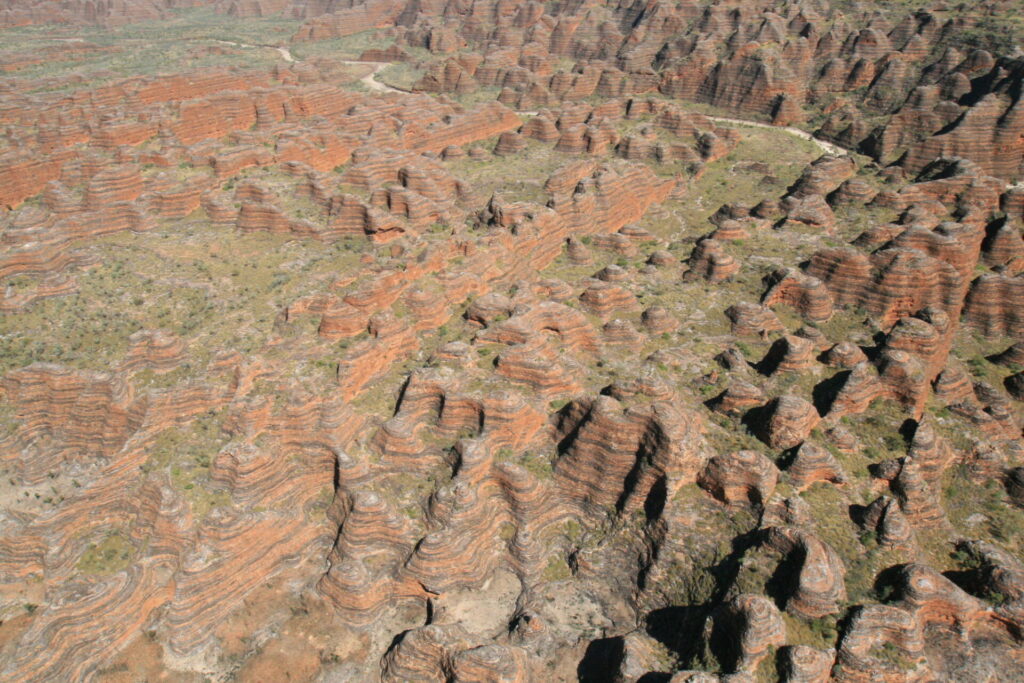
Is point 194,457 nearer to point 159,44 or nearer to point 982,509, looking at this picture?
point 982,509

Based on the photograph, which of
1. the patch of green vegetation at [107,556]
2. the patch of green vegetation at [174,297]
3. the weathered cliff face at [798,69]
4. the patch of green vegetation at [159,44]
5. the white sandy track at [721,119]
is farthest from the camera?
the patch of green vegetation at [159,44]

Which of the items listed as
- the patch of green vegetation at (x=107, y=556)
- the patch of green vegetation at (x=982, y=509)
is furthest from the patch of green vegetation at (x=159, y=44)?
the patch of green vegetation at (x=982, y=509)

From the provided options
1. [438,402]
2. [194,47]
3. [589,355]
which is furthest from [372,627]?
[194,47]

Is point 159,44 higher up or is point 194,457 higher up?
point 159,44

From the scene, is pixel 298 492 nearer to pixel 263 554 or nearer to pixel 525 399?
pixel 263 554

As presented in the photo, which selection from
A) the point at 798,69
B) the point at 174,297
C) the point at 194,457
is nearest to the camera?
the point at 194,457

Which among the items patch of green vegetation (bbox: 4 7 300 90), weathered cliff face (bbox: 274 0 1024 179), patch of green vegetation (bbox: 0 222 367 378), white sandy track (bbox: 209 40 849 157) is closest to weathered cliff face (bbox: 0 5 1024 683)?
patch of green vegetation (bbox: 0 222 367 378)

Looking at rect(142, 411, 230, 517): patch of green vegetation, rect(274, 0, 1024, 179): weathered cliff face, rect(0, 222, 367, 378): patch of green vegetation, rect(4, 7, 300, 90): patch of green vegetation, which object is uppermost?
rect(274, 0, 1024, 179): weathered cliff face

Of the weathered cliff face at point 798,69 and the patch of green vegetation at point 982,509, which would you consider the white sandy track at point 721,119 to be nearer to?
the weathered cliff face at point 798,69

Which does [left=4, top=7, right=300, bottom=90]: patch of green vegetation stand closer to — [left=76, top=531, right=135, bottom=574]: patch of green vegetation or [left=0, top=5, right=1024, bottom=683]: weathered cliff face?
[left=0, top=5, right=1024, bottom=683]: weathered cliff face

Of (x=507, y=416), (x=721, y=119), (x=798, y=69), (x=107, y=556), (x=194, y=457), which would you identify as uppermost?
(x=798, y=69)

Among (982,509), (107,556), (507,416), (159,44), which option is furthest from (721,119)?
(159,44)
